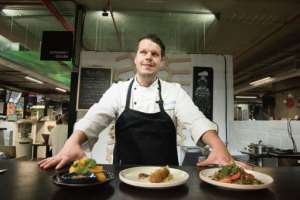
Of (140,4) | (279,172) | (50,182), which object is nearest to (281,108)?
(140,4)

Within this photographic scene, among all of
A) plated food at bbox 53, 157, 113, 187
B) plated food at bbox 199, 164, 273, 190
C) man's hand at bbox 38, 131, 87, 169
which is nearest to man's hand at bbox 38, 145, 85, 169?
man's hand at bbox 38, 131, 87, 169

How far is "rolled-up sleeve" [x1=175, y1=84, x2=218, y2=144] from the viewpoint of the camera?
145 cm

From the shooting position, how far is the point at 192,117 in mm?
1563

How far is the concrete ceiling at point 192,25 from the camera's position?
3867 mm

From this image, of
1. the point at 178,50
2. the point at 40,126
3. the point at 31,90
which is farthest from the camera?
the point at 31,90

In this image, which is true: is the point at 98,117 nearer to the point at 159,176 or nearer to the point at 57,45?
the point at 159,176

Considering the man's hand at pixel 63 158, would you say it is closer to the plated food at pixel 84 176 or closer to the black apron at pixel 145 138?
the plated food at pixel 84 176

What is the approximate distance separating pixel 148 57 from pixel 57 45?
123 inches

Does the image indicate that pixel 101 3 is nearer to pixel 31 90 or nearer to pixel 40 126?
pixel 40 126

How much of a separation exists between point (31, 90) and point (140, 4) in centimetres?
1492

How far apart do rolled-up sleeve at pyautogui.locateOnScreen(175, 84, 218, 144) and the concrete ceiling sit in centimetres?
258

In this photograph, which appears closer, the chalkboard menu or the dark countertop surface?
the dark countertop surface

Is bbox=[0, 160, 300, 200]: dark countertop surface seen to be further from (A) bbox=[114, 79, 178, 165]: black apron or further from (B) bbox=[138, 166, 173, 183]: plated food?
(A) bbox=[114, 79, 178, 165]: black apron

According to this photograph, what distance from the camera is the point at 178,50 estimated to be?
5938 mm
